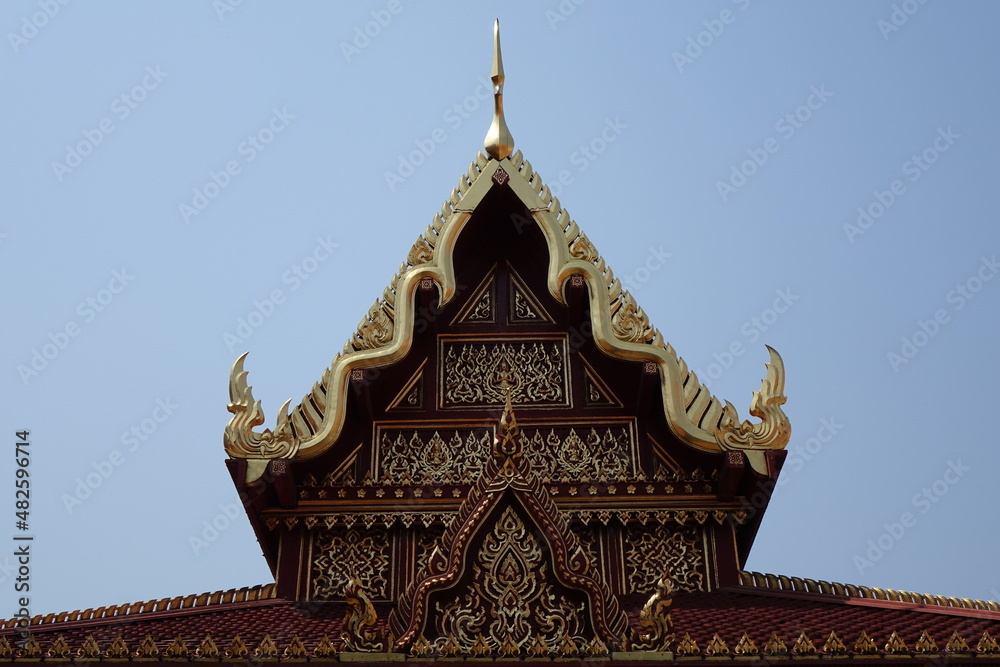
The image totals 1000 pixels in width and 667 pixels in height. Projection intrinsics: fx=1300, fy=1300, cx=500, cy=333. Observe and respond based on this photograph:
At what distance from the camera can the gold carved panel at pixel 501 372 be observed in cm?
972

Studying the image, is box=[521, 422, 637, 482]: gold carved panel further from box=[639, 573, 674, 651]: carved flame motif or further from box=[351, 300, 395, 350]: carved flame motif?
box=[639, 573, 674, 651]: carved flame motif

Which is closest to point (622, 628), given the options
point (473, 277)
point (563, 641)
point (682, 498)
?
point (563, 641)

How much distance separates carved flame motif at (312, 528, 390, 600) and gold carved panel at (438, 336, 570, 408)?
1.21m

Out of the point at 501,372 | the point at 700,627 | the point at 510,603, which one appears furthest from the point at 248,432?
the point at 700,627

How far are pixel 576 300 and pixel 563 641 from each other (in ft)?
11.5

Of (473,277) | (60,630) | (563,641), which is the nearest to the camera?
(563,641)

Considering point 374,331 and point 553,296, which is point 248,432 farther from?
point 553,296

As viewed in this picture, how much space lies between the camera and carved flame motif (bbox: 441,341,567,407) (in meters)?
9.73

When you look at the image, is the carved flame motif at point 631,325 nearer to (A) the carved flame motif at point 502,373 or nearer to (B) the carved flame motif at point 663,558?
(A) the carved flame motif at point 502,373

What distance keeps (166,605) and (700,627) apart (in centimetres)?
339

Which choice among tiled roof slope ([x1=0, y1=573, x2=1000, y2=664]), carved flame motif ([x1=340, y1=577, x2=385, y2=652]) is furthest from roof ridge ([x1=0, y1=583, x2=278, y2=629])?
carved flame motif ([x1=340, y1=577, x2=385, y2=652])

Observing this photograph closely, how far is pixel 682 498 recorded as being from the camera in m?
9.12

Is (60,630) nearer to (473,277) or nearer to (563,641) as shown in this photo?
(563,641)

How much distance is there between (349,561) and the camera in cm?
900
